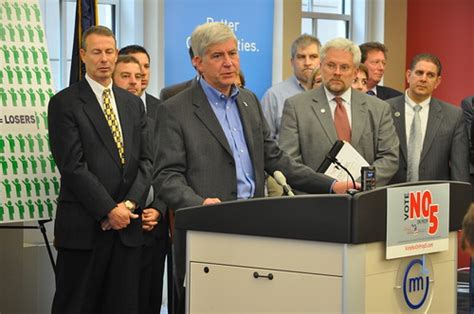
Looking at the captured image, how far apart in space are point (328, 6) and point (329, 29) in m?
0.22

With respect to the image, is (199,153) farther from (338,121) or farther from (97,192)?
(338,121)

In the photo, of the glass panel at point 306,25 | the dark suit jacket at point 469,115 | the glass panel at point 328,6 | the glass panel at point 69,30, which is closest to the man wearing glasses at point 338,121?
the dark suit jacket at point 469,115

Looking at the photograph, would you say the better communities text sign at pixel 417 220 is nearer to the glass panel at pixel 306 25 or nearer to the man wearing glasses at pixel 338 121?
the man wearing glasses at pixel 338 121

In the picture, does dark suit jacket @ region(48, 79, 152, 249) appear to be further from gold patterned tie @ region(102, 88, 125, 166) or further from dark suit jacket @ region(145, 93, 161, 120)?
dark suit jacket @ region(145, 93, 161, 120)

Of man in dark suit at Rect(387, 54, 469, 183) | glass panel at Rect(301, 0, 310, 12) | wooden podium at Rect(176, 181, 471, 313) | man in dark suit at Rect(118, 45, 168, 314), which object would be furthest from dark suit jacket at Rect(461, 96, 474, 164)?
wooden podium at Rect(176, 181, 471, 313)

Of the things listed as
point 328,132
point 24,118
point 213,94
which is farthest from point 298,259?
point 24,118

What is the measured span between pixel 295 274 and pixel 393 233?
30 cm

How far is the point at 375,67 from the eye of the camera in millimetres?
6711

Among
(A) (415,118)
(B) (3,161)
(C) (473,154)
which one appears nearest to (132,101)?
(B) (3,161)

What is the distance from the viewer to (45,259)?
5.66 meters

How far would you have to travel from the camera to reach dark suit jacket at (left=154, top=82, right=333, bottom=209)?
366 centimetres

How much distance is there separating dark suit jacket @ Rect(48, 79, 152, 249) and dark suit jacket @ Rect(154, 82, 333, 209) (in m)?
1.03

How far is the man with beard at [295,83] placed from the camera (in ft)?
19.3

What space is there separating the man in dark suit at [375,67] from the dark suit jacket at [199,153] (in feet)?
9.55
